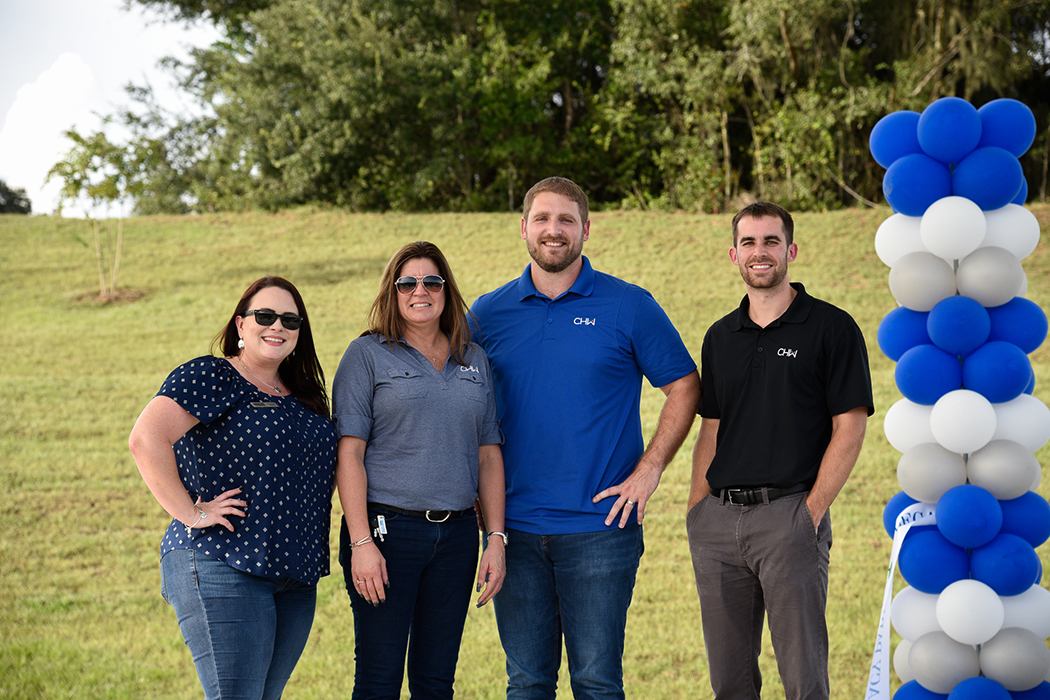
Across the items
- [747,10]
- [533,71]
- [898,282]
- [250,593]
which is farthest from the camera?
[533,71]

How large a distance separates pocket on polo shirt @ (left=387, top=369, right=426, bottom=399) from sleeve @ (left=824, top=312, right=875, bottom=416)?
1.35m

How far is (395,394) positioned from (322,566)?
0.58 m

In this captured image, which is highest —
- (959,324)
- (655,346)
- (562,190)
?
(562,190)

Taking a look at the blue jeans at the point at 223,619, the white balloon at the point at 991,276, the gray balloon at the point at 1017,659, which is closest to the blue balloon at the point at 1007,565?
the gray balloon at the point at 1017,659

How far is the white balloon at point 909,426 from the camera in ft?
10.5

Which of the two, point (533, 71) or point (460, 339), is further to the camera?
point (533, 71)

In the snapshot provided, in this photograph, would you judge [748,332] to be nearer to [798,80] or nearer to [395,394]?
[395,394]

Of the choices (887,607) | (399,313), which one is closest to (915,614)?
(887,607)

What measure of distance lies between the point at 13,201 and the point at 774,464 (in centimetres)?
3591

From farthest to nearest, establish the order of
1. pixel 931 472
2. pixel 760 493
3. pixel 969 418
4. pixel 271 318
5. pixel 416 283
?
pixel 931 472 → pixel 969 418 → pixel 760 493 → pixel 416 283 → pixel 271 318

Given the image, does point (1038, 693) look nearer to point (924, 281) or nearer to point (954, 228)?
point (924, 281)

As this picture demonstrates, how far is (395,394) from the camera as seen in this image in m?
2.73

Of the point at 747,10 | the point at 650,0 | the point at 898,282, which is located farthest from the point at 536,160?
the point at 898,282

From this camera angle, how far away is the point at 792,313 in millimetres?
2971
